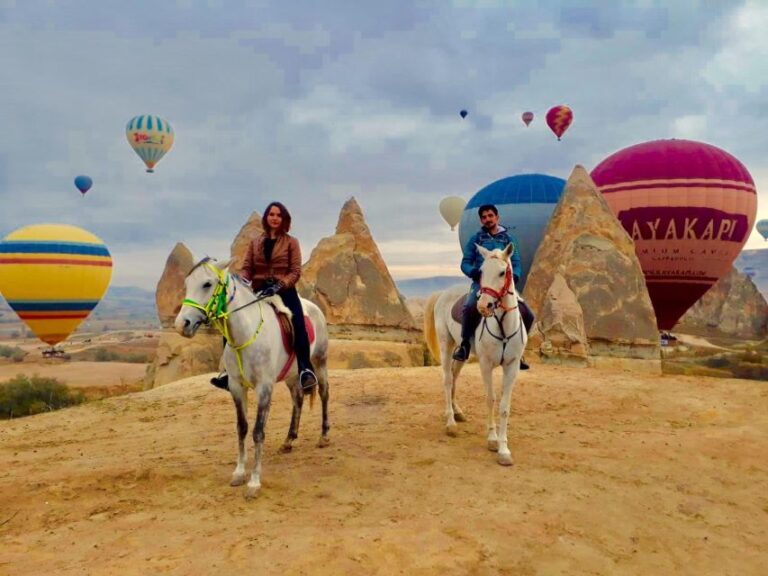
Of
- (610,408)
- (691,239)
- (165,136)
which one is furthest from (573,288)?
(165,136)

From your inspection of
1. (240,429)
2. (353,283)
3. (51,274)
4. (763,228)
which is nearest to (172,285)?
(353,283)

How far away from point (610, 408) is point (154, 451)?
8193 millimetres

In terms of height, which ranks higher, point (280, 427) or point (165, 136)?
point (165, 136)

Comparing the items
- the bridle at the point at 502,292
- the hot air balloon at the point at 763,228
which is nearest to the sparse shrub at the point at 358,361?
the bridle at the point at 502,292

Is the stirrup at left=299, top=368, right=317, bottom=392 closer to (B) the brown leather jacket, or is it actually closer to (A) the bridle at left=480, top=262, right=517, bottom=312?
(B) the brown leather jacket

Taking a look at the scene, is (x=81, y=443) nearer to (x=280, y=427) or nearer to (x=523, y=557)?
(x=280, y=427)

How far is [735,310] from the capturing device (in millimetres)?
47156

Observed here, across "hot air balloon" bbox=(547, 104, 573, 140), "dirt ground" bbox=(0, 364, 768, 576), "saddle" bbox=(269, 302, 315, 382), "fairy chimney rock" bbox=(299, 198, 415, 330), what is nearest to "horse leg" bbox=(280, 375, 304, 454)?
"dirt ground" bbox=(0, 364, 768, 576)

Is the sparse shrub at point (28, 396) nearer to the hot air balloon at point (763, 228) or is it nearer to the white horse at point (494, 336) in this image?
the white horse at point (494, 336)

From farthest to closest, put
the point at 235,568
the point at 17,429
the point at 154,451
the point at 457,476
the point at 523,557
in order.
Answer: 1. the point at 17,429
2. the point at 154,451
3. the point at 457,476
4. the point at 523,557
5. the point at 235,568

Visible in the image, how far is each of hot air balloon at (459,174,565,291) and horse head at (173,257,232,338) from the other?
2235cm

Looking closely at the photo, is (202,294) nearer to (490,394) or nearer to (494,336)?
(494,336)

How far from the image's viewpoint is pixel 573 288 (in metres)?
17.7

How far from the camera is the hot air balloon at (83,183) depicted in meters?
53.1
